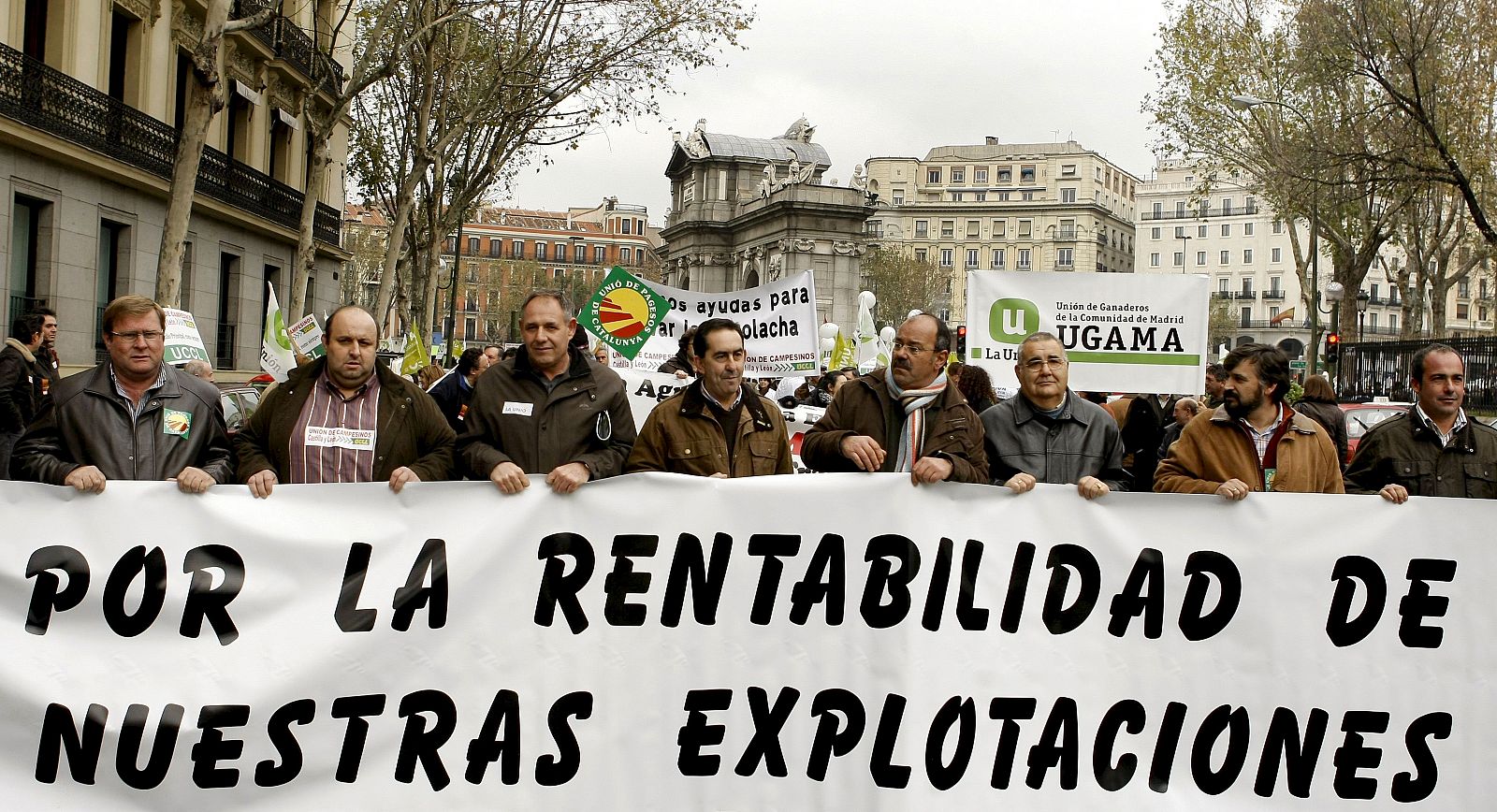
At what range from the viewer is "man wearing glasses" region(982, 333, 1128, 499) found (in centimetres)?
475

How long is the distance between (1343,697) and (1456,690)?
42 centimetres

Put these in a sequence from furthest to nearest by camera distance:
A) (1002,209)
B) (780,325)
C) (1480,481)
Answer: (1002,209)
(780,325)
(1480,481)

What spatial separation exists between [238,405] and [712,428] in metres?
6.43

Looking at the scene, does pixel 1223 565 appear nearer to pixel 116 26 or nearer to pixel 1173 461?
pixel 1173 461

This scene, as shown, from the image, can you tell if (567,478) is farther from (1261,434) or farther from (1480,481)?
(1480,481)

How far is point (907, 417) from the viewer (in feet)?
15.8

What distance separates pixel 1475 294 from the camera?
348 feet

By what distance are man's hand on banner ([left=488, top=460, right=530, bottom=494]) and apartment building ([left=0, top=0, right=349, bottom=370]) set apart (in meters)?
12.5

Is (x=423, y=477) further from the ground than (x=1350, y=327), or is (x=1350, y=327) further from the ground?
(x=1350, y=327)

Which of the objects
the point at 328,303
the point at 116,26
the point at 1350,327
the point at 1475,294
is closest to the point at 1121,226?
the point at 1475,294

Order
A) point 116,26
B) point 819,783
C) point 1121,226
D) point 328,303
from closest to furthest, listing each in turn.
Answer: point 819,783, point 116,26, point 328,303, point 1121,226

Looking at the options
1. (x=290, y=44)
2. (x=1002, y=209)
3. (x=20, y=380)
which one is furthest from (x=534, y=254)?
(x=20, y=380)

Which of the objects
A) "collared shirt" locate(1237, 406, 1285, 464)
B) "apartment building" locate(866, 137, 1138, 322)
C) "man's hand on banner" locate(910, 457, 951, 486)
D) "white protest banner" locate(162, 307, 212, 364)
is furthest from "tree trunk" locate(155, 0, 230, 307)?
"apartment building" locate(866, 137, 1138, 322)

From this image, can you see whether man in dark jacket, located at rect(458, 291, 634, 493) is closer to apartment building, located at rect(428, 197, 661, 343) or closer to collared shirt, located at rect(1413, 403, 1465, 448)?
collared shirt, located at rect(1413, 403, 1465, 448)
